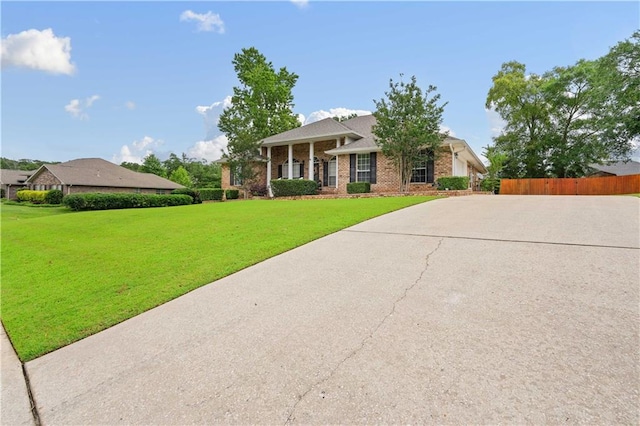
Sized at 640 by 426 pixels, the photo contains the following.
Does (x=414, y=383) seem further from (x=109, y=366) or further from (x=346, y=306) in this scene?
(x=109, y=366)

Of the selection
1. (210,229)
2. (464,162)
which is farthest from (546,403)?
(464,162)

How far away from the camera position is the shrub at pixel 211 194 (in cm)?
2502

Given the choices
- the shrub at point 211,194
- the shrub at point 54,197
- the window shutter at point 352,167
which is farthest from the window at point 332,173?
the shrub at point 54,197

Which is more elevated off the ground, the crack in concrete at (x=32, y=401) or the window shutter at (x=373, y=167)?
the window shutter at (x=373, y=167)

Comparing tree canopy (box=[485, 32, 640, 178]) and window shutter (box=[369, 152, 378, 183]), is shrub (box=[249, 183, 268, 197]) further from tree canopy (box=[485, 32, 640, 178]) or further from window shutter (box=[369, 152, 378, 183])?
Result: tree canopy (box=[485, 32, 640, 178])

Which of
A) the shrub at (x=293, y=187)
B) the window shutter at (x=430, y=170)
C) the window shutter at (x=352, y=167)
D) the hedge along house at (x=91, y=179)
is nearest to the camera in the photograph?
the window shutter at (x=430, y=170)

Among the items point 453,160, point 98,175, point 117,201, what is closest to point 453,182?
point 453,160

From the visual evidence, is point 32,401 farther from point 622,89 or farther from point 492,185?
point 622,89

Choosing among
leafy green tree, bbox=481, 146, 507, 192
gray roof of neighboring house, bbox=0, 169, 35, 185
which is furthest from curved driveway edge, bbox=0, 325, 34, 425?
gray roof of neighboring house, bbox=0, 169, 35, 185

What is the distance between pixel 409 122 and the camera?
636 inches

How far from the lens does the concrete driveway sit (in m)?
1.79

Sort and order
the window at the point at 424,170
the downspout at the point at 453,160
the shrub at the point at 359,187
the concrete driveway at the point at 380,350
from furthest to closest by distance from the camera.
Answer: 1. the shrub at the point at 359,187
2. the window at the point at 424,170
3. the downspout at the point at 453,160
4. the concrete driveway at the point at 380,350

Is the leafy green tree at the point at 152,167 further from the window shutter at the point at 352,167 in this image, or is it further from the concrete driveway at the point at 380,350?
the concrete driveway at the point at 380,350

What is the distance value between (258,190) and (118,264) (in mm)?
18051
